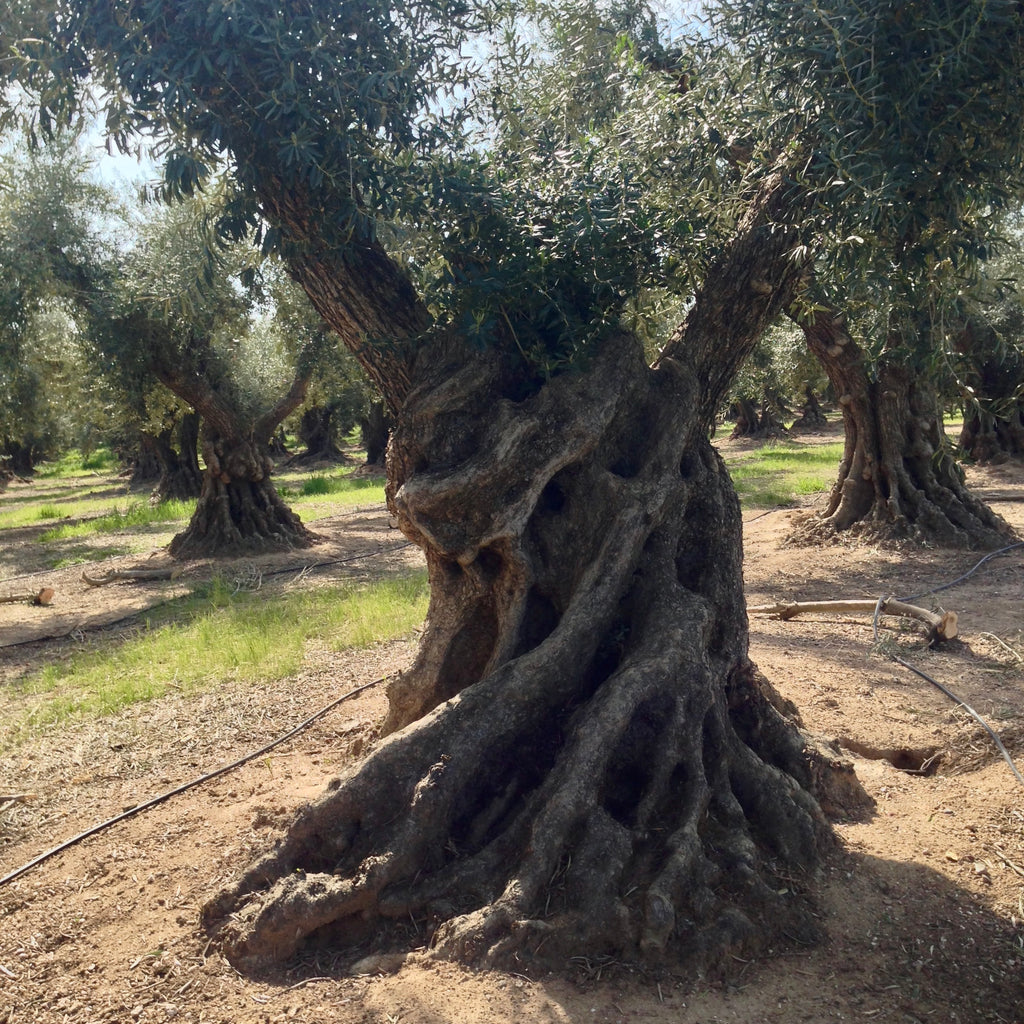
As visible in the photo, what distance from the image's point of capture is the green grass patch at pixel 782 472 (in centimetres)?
1725

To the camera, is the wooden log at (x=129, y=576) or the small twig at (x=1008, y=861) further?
the wooden log at (x=129, y=576)

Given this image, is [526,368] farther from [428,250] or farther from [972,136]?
[972,136]

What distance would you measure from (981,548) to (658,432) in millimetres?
7874

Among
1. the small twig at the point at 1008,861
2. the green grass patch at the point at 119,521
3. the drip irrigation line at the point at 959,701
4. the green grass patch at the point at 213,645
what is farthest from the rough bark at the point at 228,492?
the small twig at the point at 1008,861

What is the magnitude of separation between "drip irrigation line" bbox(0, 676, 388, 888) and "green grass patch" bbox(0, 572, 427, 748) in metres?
1.17

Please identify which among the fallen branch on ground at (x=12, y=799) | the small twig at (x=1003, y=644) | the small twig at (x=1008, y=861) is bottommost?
the fallen branch on ground at (x=12, y=799)

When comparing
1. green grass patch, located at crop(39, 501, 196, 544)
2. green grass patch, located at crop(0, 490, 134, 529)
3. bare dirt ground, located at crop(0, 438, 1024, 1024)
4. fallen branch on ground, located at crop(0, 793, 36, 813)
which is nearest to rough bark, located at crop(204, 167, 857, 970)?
bare dirt ground, located at crop(0, 438, 1024, 1024)

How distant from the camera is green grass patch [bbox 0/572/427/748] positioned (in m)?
7.39

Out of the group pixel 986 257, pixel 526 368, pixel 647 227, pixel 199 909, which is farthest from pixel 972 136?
pixel 199 909

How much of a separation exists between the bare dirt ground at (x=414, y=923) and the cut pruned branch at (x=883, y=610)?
15cm

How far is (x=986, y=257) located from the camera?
3.94 meters

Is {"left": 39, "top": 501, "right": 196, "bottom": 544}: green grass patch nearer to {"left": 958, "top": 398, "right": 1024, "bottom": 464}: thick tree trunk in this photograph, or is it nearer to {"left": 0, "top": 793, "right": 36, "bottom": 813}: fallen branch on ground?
{"left": 0, "top": 793, "right": 36, "bottom": 813}: fallen branch on ground

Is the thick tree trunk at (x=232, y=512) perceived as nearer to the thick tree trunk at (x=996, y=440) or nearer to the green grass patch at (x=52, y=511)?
the green grass patch at (x=52, y=511)

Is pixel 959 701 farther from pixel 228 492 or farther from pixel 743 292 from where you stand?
pixel 228 492
